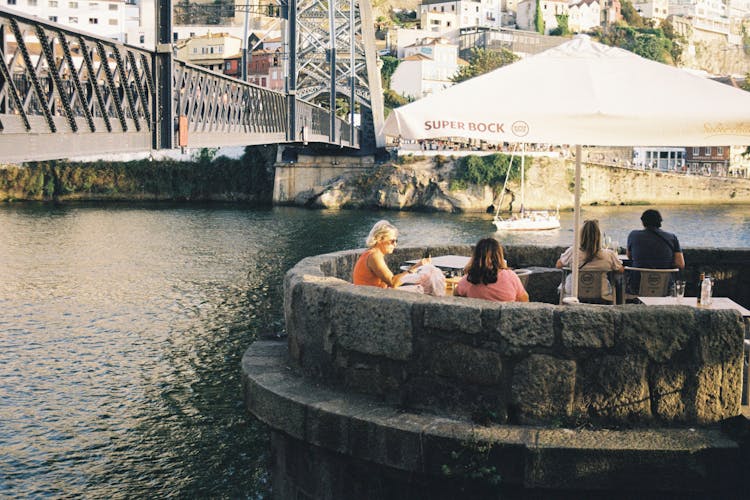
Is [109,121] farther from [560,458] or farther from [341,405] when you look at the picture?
[560,458]

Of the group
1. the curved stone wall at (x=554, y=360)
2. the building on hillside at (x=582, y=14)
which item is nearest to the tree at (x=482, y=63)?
the building on hillside at (x=582, y=14)

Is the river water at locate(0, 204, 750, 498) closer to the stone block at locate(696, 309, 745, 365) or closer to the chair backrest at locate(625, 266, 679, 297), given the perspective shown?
the chair backrest at locate(625, 266, 679, 297)

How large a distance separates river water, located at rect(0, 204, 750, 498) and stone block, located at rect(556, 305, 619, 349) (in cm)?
279

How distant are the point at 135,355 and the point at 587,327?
1004 centimetres

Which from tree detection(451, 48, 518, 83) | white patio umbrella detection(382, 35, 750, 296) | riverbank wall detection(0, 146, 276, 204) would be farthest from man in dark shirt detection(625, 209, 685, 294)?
tree detection(451, 48, 518, 83)

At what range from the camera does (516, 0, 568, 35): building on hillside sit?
126312mm

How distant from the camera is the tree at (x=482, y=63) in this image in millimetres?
85375

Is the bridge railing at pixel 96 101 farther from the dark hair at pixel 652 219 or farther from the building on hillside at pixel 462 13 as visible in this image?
the building on hillside at pixel 462 13

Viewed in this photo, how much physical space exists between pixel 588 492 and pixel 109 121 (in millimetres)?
9446

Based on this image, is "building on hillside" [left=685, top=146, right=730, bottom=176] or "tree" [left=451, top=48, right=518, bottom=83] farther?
"tree" [left=451, top=48, right=518, bottom=83]

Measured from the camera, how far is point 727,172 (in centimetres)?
7356

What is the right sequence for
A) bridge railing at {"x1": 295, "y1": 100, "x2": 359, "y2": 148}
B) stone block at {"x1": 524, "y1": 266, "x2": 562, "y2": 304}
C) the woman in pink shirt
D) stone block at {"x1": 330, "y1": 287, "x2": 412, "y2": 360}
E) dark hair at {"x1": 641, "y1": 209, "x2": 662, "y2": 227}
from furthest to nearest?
bridge railing at {"x1": 295, "y1": 100, "x2": 359, "y2": 148}
stone block at {"x1": 524, "y1": 266, "x2": 562, "y2": 304}
dark hair at {"x1": 641, "y1": 209, "x2": 662, "y2": 227}
the woman in pink shirt
stone block at {"x1": 330, "y1": 287, "x2": 412, "y2": 360}

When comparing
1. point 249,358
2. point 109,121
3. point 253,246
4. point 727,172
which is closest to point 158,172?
point 253,246

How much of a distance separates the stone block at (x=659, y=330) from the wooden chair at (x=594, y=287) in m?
2.68
